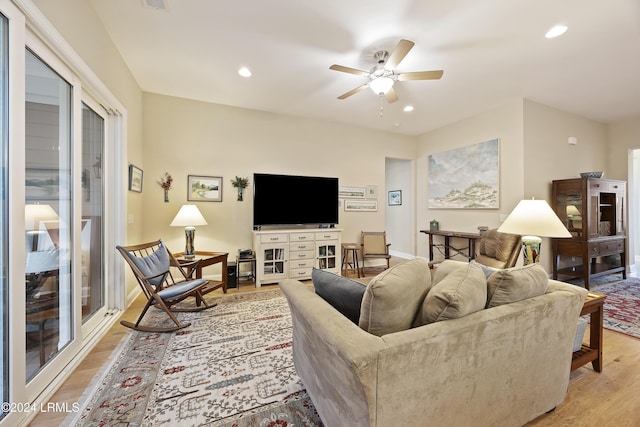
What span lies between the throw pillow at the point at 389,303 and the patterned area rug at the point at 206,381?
78 centimetres

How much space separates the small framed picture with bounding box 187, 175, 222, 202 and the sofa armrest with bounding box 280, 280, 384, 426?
3094 millimetres

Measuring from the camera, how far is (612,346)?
2.20 m

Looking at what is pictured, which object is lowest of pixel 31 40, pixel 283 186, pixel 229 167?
pixel 283 186

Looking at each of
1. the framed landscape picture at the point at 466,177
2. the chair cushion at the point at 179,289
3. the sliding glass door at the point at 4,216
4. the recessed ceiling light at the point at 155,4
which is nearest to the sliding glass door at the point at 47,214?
the sliding glass door at the point at 4,216

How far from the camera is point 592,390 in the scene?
166cm

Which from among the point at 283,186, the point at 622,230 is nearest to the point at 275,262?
the point at 283,186

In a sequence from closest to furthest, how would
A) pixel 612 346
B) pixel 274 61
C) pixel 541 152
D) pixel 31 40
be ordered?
pixel 31 40 → pixel 612 346 → pixel 274 61 → pixel 541 152

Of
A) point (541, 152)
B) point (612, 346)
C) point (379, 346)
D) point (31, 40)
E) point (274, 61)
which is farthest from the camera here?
point (541, 152)

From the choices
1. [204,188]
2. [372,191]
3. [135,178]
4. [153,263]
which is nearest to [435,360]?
[153,263]

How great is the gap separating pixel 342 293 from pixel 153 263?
2.21m

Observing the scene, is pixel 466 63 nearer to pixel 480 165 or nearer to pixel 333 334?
pixel 480 165

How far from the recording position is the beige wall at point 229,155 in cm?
375

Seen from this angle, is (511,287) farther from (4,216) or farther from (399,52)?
(4,216)

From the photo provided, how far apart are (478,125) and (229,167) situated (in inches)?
169
